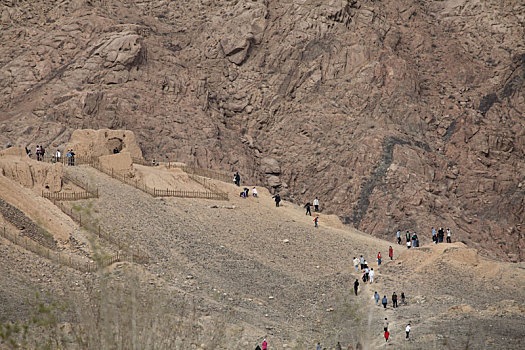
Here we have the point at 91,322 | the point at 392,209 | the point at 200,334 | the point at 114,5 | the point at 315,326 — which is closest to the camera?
the point at 91,322

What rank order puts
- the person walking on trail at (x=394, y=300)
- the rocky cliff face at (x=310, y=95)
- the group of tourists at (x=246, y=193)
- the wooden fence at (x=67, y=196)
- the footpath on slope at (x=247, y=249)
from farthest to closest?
the rocky cliff face at (x=310, y=95) < the group of tourists at (x=246, y=193) < the wooden fence at (x=67, y=196) < the footpath on slope at (x=247, y=249) < the person walking on trail at (x=394, y=300)

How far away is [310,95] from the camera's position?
78000 millimetres

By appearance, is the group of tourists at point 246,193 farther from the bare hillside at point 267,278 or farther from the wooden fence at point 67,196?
the wooden fence at point 67,196

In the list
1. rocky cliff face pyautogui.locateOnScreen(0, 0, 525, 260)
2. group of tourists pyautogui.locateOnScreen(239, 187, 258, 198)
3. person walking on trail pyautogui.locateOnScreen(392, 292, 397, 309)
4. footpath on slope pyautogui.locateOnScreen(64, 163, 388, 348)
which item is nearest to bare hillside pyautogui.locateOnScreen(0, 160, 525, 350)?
footpath on slope pyautogui.locateOnScreen(64, 163, 388, 348)

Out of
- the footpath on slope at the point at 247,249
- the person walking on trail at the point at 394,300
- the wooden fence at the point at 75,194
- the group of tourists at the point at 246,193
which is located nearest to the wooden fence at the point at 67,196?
the wooden fence at the point at 75,194

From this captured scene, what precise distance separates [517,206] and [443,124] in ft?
37.6

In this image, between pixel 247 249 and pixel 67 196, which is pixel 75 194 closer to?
pixel 67 196

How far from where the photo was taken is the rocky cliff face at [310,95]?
70000 millimetres

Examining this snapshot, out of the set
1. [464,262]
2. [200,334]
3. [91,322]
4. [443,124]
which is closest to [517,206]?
[443,124]

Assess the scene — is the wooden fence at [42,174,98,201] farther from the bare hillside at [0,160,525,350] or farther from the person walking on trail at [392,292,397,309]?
the person walking on trail at [392,292,397,309]

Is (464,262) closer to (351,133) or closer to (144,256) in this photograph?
(144,256)

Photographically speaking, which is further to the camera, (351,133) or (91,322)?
(351,133)

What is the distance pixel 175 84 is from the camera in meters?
75.6

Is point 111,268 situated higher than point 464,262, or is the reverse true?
point 464,262
